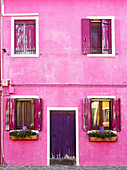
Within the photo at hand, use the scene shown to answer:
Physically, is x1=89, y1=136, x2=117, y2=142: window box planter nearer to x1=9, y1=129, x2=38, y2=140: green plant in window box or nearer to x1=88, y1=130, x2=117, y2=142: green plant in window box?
x1=88, y1=130, x2=117, y2=142: green plant in window box

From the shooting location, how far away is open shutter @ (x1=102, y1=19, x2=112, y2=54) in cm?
848

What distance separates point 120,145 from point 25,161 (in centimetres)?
351

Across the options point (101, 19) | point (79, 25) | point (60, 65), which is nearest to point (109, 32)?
point (101, 19)

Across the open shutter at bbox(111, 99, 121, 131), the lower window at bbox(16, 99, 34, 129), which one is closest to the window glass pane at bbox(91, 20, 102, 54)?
the open shutter at bbox(111, 99, 121, 131)

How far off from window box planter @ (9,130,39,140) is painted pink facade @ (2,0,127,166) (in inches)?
8.1

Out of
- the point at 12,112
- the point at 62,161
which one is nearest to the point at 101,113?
the point at 62,161

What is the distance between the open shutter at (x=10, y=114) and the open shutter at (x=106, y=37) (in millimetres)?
3894

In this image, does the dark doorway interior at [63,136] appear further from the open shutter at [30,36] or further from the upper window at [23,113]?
the open shutter at [30,36]

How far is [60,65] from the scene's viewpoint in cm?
843

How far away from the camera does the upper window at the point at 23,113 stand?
323 inches

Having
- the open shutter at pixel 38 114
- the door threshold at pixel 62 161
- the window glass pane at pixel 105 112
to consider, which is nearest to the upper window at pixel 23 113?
the open shutter at pixel 38 114

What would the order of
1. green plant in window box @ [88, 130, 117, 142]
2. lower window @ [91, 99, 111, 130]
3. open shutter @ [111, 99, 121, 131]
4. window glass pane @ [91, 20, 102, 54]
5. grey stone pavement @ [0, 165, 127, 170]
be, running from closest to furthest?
1. grey stone pavement @ [0, 165, 127, 170]
2. green plant in window box @ [88, 130, 117, 142]
3. open shutter @ [111, 99, 121, 131]
4. lower window @ [91, 99, 111, 130]
5. window glass pane @ [91, 20, 102, 54]

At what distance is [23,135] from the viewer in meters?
8.07

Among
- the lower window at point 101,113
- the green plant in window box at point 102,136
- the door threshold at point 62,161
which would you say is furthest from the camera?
the lower window at point 101,113
